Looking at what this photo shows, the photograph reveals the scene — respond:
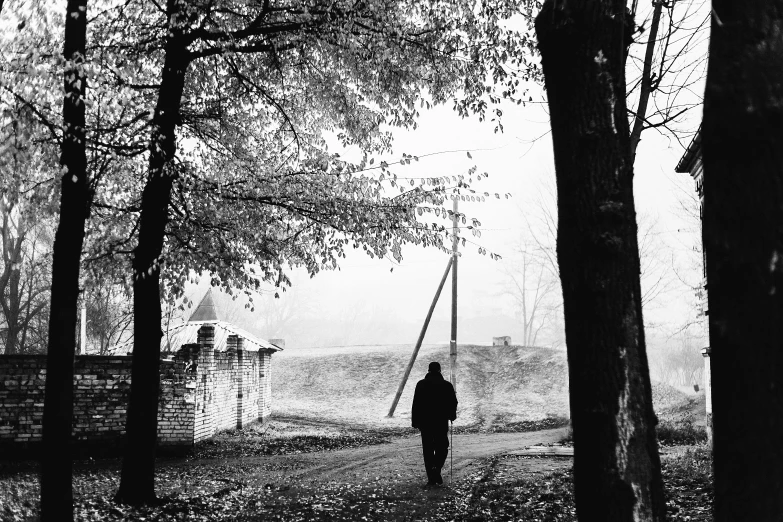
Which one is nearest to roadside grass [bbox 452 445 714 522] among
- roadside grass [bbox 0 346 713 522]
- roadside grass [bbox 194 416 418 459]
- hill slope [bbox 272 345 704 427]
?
roadside grass [bbox 0 346 713 522]

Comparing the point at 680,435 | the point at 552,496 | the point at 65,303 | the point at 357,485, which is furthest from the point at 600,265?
the point at 680,435

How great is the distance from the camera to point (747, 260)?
117 inches

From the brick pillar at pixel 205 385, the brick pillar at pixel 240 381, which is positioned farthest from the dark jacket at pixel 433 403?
the brick pillar at pixel 240 381

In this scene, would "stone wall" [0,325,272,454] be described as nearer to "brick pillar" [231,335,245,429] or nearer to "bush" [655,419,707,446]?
"brick pillar" [231,335,245,429]

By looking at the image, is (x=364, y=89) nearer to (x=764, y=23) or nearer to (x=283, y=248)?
(x=283, y=248)

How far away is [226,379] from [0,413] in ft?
20.6

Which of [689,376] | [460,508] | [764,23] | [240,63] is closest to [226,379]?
[240,63]

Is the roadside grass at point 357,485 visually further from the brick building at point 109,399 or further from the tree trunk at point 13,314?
the tree trunk at point 13,314

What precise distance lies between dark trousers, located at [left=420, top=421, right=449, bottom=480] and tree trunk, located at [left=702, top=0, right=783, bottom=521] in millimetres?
8074

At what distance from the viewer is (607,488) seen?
3975 millimetres

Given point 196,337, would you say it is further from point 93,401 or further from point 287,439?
point 93,401

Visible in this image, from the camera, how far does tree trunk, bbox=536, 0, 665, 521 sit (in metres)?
3.99

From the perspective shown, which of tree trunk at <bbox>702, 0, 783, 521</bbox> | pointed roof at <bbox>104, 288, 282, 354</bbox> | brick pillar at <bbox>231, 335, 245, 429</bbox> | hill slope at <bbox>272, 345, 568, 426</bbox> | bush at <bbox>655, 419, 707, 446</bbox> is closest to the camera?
tree trunk at <bbox>702, 0, 783, 521</bbox>

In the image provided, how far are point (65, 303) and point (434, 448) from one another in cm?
612
